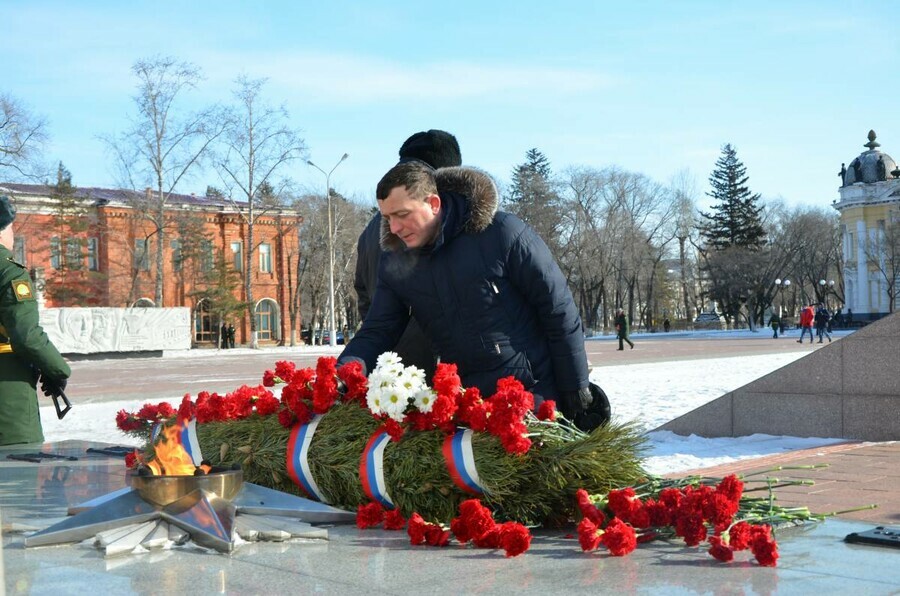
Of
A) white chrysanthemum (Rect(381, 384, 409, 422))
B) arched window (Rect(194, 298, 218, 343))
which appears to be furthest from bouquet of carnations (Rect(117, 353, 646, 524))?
arched window (Rect(194, 298, 218, 343))

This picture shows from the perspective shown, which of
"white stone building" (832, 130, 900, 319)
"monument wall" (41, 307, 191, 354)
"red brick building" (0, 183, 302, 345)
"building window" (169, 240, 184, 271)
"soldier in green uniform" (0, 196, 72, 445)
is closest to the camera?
"soldier in green uniform" (0, 196, 72, 445)

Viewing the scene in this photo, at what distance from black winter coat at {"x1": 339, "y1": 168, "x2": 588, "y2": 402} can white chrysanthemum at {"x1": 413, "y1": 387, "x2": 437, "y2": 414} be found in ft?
1.24

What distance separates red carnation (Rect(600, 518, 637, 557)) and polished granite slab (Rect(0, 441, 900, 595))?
0.04 m

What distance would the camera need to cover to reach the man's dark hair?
418 centimetres

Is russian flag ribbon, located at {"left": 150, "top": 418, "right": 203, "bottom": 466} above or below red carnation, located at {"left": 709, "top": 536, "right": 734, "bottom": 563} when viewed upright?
above

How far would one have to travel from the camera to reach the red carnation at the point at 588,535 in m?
3.51

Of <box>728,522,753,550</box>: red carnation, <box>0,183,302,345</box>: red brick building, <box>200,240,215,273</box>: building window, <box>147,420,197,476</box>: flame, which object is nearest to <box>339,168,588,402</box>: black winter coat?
<box>728,522,753,550</box>: red carnation

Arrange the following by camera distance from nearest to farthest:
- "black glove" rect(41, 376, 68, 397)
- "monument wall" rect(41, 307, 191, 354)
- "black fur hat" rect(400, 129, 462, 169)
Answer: "black fur hat" rect(400, 129, 462, 169)
"black glove" rect(41, 376, 68, 397)
"monument wall" rect(41, 307, 191, 354)

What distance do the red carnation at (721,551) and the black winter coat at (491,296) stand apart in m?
1.05

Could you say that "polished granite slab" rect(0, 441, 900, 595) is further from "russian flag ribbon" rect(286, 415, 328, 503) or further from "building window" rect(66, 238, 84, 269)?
"building window" rect(66, 238, 84, 269)

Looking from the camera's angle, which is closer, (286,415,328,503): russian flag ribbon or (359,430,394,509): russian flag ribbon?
(359,430,394,509): russian flag ribbon

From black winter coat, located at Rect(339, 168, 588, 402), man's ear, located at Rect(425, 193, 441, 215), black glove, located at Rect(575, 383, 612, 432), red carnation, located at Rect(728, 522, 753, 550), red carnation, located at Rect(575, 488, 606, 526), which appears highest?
man's ear, located at Rect(425, 193, 441, 215)

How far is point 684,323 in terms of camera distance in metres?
75.8

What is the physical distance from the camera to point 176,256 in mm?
54719
